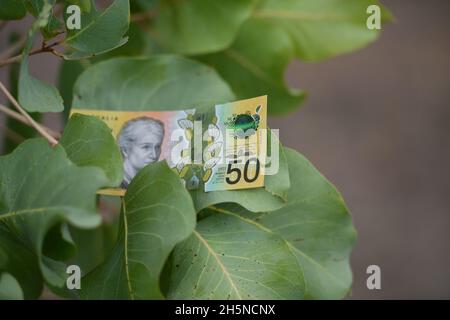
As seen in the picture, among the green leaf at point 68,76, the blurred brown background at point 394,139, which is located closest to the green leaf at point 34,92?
the green leaf at point 68,76

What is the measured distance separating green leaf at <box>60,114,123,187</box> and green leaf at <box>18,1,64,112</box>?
2 cm

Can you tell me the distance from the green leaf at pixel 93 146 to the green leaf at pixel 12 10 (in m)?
0.09

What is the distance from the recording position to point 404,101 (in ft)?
5.58

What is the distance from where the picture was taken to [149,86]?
0.58 meters

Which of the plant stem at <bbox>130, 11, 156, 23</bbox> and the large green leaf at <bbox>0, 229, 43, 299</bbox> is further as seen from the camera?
the plant stem at <bbox>130, 11, 156, 23</bbox>

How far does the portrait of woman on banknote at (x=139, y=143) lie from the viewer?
0.48 meters

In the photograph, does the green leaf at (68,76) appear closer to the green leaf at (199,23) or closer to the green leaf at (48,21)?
the green leaf at (199,23)

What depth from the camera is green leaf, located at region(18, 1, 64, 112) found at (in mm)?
420

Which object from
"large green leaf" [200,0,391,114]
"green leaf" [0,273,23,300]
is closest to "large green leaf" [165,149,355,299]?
"green leaf" [0,273,23,300]

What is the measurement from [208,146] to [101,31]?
0.10 meters

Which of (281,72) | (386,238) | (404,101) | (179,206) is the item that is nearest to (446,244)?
(386,238)

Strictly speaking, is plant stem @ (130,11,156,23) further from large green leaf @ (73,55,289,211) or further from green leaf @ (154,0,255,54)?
large green leaf @ (73,55,289,211)

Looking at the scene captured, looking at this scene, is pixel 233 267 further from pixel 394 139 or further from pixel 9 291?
pixel 394 139
